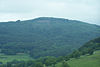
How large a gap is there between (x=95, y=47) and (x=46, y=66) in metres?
31.4

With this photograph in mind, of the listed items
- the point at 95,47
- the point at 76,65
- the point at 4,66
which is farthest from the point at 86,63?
the point at 4,66

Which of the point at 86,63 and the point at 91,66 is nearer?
the point at 91,66

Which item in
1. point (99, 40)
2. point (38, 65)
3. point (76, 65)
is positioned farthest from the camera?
point (99, 40)

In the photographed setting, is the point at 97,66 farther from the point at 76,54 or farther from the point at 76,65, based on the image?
the point at 76,54

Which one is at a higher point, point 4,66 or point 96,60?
point 96,60

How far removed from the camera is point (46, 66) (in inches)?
3991

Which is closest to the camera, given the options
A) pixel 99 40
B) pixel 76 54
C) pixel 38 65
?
pixel 38 65

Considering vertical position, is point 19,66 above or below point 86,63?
below

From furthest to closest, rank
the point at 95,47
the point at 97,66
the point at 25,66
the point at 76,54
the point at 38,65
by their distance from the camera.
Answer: the point at 25,66 → the point at 95,47 → the point at 76,54 → the point at 38,65 → the point at 97,66

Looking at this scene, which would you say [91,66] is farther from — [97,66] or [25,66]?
[25,66]

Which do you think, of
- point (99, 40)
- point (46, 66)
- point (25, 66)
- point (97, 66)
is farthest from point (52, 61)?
point (99, 40)

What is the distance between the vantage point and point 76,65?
82.6 metres

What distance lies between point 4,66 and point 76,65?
6257cm

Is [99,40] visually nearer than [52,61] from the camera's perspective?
No
